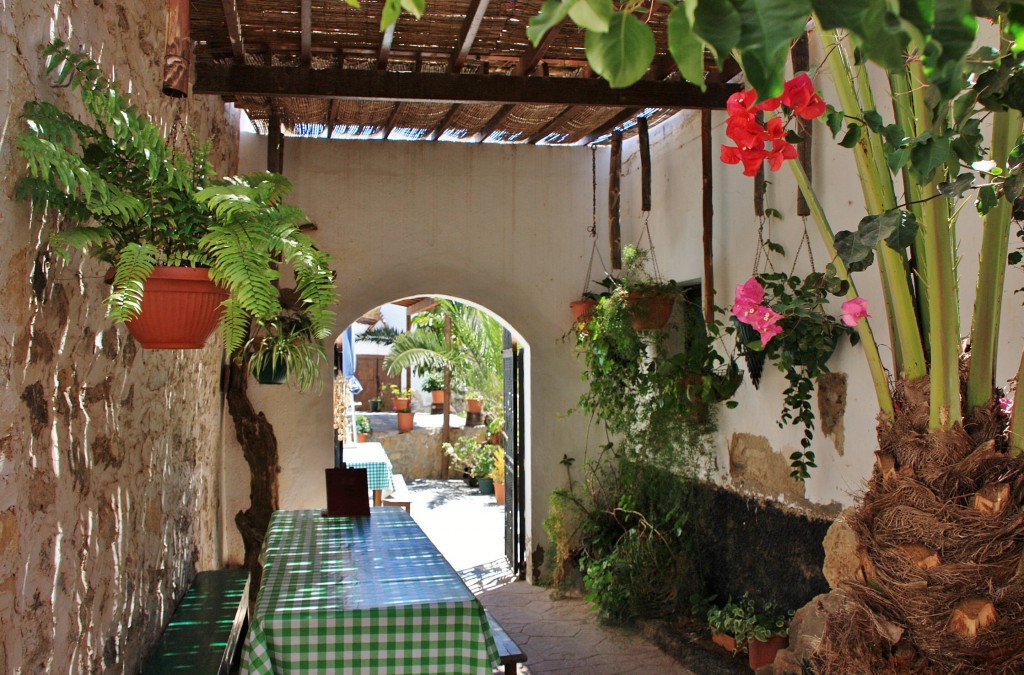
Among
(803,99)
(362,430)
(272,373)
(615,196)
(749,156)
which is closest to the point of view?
(803,99)

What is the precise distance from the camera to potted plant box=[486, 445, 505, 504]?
1146 cm

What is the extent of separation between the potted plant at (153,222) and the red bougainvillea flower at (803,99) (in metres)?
1.32

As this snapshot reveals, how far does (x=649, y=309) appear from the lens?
5.73 m

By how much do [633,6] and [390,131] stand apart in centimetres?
544

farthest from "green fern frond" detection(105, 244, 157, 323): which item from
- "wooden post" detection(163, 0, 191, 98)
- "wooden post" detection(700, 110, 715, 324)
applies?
Answer: "wooden post" detection(700, 110, 715, 324)

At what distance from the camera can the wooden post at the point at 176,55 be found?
2.65m

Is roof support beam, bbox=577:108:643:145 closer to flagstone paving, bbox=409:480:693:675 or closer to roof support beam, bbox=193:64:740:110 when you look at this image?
roof support beam, bbox=193:64:740:110

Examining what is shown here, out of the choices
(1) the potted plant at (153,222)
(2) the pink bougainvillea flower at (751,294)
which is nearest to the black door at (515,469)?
(2) the pink bougainvillea flower at (751,294)

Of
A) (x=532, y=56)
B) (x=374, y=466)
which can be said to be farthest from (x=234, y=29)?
(x=374, y=466)

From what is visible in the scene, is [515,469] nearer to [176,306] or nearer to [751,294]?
[751,294]

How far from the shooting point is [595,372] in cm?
611

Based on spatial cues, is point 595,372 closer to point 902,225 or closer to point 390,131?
point 390,131

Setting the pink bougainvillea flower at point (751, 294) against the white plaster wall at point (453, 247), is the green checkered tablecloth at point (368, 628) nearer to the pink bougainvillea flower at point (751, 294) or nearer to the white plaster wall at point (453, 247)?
the pink bougainvillea flower at point (751, 294)

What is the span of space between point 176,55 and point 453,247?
3.93 meters
